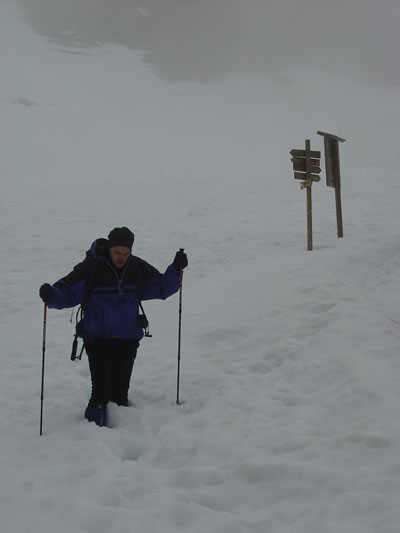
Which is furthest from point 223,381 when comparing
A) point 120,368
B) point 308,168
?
point 308,168

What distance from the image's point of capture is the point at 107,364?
488cm

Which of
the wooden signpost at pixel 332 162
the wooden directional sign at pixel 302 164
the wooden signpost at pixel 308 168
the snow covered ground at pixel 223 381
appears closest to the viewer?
the snow covered ground at pixel 223 381

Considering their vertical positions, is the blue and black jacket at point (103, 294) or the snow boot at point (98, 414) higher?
the blue and black jacket at point (103, 294)

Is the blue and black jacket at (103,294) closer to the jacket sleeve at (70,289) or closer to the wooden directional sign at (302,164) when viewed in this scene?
the jacket sleeve at (70,289)

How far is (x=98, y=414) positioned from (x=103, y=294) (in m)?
1.28

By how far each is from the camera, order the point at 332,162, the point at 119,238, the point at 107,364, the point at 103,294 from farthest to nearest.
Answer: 1. the point at 332,162
2. the point at 107,364
3. the point at 103,294
4. the point at 119,238

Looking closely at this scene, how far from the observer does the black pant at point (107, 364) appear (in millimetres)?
4828

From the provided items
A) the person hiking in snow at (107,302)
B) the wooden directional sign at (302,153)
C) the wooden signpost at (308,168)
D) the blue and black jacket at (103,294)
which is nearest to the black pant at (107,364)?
the person hiking in snow at (107,302)

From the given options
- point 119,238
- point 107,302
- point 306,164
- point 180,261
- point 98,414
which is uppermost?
point 306,164

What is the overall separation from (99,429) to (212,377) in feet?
5.76

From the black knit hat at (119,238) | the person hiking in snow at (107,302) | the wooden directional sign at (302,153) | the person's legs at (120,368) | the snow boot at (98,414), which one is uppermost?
the wooden directional sign at (302,153)

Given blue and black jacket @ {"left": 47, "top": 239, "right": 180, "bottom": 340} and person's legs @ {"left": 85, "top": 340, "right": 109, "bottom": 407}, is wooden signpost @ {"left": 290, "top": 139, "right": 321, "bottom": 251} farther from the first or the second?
person's legs @ {"left": 85, "top": 340, "right": 109, "bottom": 407}

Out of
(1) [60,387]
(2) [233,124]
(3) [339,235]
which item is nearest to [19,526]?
(1) [60,387]

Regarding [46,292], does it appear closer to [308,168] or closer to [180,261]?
[180,261]
